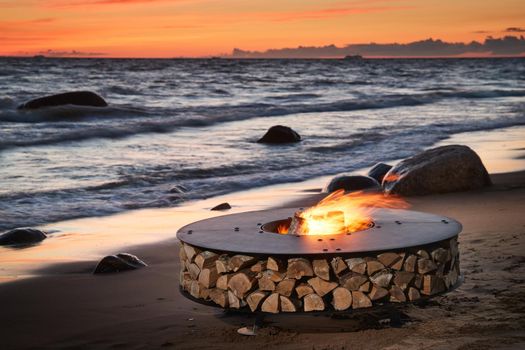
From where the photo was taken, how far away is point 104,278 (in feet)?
25.8

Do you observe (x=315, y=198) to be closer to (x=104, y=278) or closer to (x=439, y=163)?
(x=439, y=163)

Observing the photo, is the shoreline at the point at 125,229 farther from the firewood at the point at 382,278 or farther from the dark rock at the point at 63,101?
the dark rock at the point at 63,101

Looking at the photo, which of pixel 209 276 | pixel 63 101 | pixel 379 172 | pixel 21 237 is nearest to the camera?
pixel 209 276

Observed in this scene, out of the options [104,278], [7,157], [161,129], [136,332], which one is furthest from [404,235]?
[161,129]

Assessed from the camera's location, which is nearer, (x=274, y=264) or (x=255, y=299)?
(x=274, y=264)

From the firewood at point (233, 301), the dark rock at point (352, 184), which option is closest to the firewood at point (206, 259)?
the firewood at point (233, 301)

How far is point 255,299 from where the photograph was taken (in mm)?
5766

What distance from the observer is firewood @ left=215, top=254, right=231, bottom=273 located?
581 centimetres

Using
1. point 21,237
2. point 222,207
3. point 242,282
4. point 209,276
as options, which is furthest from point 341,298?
point 222,207

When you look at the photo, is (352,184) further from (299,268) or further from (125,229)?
(299,268)

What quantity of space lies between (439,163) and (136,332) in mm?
6885

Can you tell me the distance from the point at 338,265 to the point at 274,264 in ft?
1.48

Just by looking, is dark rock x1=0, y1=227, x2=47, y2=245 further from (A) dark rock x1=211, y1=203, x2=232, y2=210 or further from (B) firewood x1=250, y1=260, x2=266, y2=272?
(B) firewood x1=250, y1=260, x2=266, y2=272

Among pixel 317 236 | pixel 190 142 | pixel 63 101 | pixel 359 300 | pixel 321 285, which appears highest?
pixel 317 236
